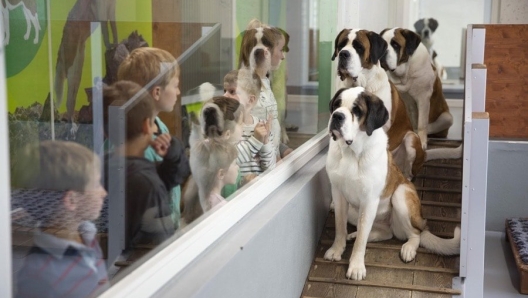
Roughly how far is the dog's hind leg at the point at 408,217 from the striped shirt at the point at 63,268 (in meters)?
2.25

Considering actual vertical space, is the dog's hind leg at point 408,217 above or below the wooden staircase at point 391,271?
above

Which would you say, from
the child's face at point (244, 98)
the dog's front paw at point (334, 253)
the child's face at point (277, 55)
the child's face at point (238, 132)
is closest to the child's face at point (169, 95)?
the child's face at point (238, 132)

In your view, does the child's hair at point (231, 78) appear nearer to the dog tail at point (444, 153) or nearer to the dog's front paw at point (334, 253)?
the dog's front paw at point (334, 253)

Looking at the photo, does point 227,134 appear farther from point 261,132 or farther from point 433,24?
point 433,24

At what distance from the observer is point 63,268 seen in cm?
142

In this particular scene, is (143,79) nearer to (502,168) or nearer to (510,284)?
(510,284)

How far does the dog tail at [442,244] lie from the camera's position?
3.48 m

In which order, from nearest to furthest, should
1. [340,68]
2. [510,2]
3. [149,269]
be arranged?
[149,269] → [340,68] → [510,2]

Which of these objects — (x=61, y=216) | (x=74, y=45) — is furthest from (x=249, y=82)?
(x=61, y=216)

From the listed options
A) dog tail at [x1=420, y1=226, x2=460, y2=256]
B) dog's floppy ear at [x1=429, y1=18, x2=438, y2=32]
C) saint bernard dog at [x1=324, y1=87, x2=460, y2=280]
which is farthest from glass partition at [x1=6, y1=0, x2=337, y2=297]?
dog's floppy ear at [x1=429, y1=18, x2=438, y2=32]

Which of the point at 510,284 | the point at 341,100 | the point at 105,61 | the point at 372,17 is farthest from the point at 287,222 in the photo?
the point at 372,17

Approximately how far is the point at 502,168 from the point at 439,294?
2.82 metres

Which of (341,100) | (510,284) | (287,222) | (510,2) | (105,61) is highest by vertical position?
(510,2)

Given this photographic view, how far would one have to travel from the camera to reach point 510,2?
21.4 ft
